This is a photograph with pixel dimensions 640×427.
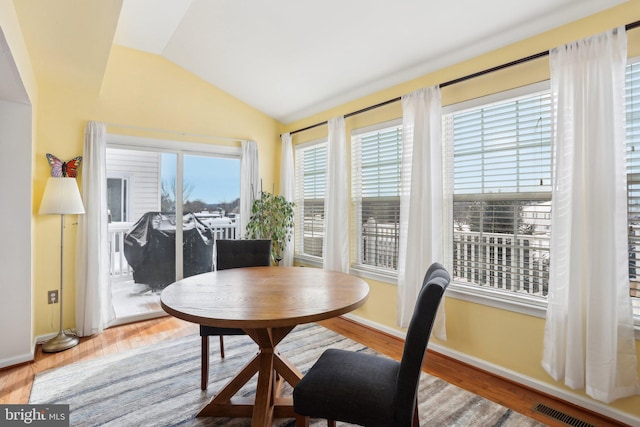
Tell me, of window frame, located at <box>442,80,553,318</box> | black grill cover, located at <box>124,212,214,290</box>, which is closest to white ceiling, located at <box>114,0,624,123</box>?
window frame, located at <box>442,80,553,318</box>

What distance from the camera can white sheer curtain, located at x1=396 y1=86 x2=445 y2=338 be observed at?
269 cm

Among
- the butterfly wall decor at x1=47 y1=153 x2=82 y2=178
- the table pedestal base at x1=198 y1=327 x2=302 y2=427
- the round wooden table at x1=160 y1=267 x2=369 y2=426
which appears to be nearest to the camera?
the round wooden table at x1=160 y1=267 x2=369 y2=426

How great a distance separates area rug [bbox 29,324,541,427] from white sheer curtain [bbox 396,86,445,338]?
668 millimetres

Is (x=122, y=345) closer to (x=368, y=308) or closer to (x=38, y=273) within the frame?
(x=38, y=273)

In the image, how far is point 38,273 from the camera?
307cm

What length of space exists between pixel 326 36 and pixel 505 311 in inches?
103

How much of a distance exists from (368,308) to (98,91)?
11.7ft

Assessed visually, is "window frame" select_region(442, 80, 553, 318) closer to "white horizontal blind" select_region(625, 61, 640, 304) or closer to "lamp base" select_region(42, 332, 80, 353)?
"white horizontal blind" select_region(625, 61, 640, 304)

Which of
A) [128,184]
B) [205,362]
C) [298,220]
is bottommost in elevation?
[205,362]

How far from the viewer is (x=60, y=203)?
2840 millimetres

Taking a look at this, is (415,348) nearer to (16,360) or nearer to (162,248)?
(16,360)

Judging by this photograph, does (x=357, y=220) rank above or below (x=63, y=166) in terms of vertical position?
below

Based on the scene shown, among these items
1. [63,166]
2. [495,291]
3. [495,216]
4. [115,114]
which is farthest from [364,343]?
[115,114]

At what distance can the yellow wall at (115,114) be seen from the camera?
10.1 ft
